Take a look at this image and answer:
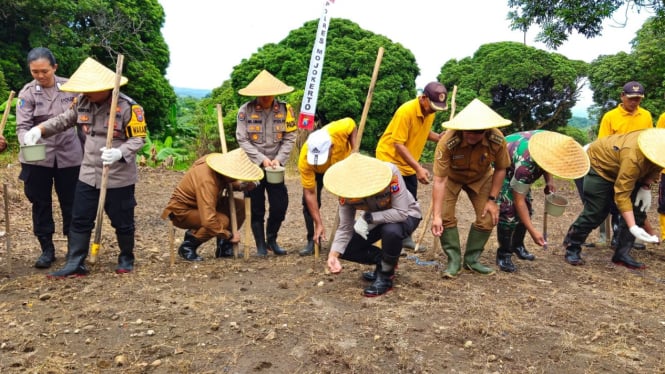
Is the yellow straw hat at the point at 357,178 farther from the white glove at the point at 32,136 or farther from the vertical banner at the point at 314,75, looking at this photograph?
the vertical banner at the point at 314,75

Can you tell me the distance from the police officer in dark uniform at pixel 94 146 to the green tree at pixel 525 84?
10.5 meters

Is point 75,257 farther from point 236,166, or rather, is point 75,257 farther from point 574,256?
point 574,256

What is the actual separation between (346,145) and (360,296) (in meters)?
1.34

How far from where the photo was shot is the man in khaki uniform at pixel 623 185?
15.0 feet

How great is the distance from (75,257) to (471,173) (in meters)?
3.10

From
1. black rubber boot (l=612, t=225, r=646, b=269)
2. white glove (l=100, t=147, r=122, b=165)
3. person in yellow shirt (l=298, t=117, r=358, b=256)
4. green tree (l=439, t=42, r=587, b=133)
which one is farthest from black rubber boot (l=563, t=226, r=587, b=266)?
green tree (l=439, t=42, r=587, b=133)

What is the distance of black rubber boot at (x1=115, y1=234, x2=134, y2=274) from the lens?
4.48 metres

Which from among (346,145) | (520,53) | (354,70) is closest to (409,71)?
(354,70)

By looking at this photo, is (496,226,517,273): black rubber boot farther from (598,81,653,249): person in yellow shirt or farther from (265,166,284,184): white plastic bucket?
(265,166,284,184): white plastic bucket

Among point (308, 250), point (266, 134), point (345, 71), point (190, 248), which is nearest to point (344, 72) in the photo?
point (345, 71)

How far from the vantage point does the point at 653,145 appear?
4512mm

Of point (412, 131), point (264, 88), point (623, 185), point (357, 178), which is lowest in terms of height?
point (357, 178)

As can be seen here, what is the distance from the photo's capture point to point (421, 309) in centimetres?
379

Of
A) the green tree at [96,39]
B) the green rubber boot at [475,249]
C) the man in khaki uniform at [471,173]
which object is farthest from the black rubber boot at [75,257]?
the green tree at [96,39]
